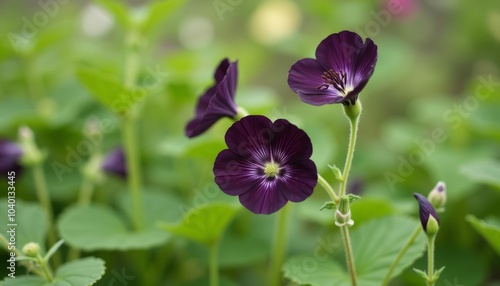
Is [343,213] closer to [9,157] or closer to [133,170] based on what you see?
[133,170]

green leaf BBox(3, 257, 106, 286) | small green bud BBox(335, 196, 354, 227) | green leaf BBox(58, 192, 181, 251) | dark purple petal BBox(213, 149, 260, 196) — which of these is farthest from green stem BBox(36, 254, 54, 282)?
small green bud BBox(335, 196, 354, 227)

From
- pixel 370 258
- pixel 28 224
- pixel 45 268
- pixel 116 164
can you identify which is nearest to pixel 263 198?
pixel 370 258

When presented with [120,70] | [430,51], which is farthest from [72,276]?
[430,51]

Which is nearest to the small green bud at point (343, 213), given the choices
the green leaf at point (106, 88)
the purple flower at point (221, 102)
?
the purple flower at point (221, 102)

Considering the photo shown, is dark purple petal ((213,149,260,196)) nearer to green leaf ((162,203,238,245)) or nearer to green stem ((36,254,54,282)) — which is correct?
green leaf ((162,203,238,245))

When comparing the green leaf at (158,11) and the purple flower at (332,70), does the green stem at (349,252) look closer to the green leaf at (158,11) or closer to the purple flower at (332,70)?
the purple flower at (332,70)

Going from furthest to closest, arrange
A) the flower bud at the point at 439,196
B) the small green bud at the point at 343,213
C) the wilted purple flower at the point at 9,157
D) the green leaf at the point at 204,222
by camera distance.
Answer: the wilted purple flower at the point at 9,157 < the green leaf at the point at 204,222 < the flower bud at the point at 439,196 < the small green bud at the point at 343,213

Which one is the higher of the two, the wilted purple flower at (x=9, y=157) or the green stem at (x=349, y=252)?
the wilted purple flower at (x=9, y=157)
